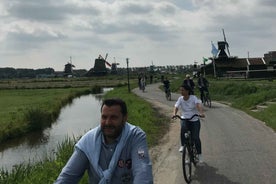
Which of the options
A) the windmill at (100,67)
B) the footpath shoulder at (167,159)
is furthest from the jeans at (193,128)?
the windmill at (100,67)

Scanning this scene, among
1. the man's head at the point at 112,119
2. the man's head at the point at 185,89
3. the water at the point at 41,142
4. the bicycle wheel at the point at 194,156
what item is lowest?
the water at the point at 41,142

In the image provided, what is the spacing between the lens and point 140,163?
3.58 meters

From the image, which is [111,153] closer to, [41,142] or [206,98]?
[41,142]

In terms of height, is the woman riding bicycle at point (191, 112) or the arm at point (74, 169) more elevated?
the arm at point (74, 169)

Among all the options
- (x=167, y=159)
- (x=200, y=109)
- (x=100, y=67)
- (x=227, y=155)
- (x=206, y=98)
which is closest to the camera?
(x=200, y=109)

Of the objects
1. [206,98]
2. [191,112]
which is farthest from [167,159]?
Answer: [206,98]

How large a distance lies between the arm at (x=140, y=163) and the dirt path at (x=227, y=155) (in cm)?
544

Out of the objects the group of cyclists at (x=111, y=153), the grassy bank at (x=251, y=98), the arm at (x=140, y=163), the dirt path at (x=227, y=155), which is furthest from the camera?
the grassy bank at (x=251, y=98)

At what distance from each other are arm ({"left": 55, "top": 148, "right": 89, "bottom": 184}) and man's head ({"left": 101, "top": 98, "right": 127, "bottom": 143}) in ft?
0.79

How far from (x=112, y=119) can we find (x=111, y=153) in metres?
0.26

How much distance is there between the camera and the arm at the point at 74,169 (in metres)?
3.69

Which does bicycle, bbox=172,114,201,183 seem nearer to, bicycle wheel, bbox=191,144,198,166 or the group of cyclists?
bicycle wheel, bbox=191,144,198,166

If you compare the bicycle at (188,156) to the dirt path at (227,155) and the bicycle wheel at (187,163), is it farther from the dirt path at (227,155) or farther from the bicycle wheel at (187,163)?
the dirt path at (227,155)

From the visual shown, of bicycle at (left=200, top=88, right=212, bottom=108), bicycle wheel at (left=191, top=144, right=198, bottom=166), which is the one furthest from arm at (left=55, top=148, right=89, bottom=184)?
bicycle at (left=200, top=88, right=212, bottom=108)
